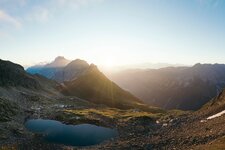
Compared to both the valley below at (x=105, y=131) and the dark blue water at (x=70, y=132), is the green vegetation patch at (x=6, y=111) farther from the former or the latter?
the dark blue water at (x=70, y=132)

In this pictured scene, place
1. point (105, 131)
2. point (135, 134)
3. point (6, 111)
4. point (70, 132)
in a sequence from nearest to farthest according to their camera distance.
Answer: point (135, 134), point (70, 132), point (105, 131), point (6, 111)

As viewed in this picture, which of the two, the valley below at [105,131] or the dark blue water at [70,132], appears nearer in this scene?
the valley below at [105,131]

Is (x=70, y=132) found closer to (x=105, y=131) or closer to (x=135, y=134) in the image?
(x=105, y=131)

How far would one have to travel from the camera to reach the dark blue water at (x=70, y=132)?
2739 inches

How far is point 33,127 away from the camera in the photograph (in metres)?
83.4

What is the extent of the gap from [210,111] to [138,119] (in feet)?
94.3

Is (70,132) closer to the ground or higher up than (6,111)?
closer to the ground

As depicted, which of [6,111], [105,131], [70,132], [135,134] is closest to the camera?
[135,134]

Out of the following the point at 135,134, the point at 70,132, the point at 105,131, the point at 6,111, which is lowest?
the point at 105,131

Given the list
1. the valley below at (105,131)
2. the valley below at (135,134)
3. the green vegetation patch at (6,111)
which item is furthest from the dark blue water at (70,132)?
the green vegetation patch at (6,111)

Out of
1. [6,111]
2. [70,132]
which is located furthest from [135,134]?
[6,111]

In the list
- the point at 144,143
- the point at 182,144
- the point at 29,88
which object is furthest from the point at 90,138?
the point at 29,88

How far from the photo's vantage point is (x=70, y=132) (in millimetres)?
80375

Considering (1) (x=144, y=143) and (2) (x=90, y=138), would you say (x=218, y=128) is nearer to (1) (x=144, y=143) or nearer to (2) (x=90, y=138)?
(1) (x=144, y=143)
